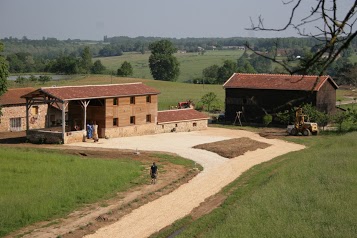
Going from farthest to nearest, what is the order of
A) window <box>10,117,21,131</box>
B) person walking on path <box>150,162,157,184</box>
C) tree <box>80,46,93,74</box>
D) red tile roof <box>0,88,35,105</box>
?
tree <box>80,46,93,74</box>, window <box>10,117,21,131</box>, red tile roof <box>0,88,35,105</box>, person walking on path <box>150,162,157,184</box>

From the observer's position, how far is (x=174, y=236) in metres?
20.2

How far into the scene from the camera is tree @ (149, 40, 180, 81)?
395 feet

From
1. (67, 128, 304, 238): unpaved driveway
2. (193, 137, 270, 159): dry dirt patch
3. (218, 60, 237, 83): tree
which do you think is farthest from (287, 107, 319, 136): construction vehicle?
(218, 60, 237, 83): tree

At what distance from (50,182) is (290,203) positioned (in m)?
Answer: 10.4

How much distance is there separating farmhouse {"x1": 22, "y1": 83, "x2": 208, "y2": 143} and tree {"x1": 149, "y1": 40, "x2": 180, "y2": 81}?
70.8 m

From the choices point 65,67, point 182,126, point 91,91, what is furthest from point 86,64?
point 91,91

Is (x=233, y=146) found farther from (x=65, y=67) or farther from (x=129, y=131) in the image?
(x=65, y=67)

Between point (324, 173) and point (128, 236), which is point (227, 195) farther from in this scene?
point (128, 236)

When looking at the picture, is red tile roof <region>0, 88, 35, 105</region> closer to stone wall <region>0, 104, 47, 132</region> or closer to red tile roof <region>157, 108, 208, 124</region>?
stone wall <region>0, 104, 47, 132</region>

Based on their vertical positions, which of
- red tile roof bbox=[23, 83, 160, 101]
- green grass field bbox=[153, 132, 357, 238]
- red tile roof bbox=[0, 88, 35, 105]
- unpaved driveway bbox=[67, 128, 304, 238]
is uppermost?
red tile roof bbox=[23, 83, 160, 101]

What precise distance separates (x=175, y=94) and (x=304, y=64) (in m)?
80.0

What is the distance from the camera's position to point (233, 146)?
40719mm

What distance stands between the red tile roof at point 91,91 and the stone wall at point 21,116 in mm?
4456

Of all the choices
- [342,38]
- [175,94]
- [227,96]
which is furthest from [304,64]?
[175,94]
